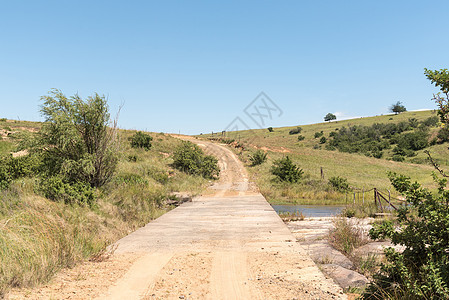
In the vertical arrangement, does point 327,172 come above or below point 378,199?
above

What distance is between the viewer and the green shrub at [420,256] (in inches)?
156

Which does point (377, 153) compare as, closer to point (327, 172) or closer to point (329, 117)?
point (327, 172)

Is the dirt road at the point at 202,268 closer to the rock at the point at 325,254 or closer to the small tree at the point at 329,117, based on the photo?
the rock at the point at 325,254

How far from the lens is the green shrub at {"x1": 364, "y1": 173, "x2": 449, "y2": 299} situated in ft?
13.0

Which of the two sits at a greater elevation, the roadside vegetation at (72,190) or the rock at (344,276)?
the roadside vegetation at (72,190)

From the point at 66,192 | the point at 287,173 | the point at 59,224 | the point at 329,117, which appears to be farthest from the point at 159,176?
the point at 329,117

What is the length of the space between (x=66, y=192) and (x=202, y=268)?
26.0ft

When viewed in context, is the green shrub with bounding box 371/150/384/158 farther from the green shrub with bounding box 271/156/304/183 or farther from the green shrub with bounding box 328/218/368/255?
the green shrub with bounding box 328/218/368/255

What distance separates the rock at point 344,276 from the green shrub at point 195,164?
2125 centimetres

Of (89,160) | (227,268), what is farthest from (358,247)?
(89,160)

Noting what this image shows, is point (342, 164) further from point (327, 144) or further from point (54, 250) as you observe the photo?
point (54, 250)

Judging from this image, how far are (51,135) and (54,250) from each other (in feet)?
28.4

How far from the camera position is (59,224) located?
283 inches

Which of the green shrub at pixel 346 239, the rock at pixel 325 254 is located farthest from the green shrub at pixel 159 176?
the green shrub at pixel 346 239
